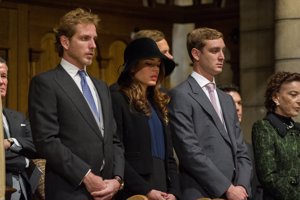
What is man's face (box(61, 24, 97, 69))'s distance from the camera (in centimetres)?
489

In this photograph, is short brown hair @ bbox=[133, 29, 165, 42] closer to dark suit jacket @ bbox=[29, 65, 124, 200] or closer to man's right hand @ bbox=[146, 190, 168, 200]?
dark suit jacket @ bbox=[29, 65, 124, 200]

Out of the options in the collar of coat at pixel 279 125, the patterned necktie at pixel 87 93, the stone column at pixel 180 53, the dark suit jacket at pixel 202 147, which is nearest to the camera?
the patterned necktie at pixel 87 93

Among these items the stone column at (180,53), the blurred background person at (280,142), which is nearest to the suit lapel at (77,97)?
the blurred background person at (280,142)

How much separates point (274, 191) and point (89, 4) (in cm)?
353

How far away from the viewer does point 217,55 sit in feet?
18.4

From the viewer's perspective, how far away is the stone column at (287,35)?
24.6 ft

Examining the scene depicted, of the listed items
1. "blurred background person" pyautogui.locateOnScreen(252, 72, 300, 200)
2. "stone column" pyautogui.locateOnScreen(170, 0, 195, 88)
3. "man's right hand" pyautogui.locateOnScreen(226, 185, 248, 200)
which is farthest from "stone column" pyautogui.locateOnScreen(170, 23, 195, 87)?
"man's right hand" pyautogui.locateOnScreen(226, 185, 248, 200)

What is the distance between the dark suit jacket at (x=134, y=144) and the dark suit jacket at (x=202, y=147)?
0.55 ft

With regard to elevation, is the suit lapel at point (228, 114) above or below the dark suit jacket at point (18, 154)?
above

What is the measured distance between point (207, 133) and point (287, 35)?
239 centimetres

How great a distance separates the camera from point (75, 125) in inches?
186

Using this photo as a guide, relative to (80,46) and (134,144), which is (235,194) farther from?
(80,46)

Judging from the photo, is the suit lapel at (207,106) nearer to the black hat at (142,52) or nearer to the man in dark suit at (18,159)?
the black hat at (142,52)

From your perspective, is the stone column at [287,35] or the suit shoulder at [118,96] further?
the stone column at [287,35]
